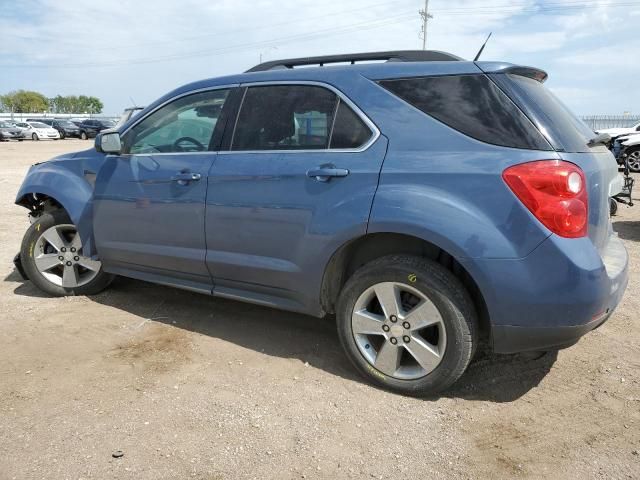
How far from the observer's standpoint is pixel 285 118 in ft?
11.1

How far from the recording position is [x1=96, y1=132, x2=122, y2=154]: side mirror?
397cm

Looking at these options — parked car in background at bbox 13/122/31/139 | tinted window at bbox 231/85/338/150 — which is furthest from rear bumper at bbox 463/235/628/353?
parked car in background at bbox 13/122/31/139

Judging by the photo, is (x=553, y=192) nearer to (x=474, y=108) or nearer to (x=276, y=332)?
(x=474, y=108)

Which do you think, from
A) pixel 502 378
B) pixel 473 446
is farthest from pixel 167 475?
pixel 502 378

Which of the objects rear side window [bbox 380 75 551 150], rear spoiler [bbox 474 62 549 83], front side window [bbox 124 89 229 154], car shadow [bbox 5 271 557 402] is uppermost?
rear spoiler [bbox 474 62 549 83]

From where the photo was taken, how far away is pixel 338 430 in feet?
8.91

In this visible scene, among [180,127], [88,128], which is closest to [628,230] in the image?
[180,127]

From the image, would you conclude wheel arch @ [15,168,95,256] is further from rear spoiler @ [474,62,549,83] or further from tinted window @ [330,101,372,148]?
rear spoiler @ [474,62,549,83]

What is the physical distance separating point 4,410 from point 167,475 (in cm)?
114

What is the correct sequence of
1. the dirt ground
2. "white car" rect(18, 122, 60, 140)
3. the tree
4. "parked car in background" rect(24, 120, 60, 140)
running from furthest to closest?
the tree, "parked car in background" rect(24, 120, 60, 140), "white car" rect(18, 122, 60, 140), the dirt ground

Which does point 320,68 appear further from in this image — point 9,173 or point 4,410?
point 9,173

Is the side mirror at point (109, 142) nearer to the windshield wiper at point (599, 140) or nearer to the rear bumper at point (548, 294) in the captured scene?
the rear bumper at point (548, 294)

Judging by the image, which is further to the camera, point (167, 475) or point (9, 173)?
point (9, 173)

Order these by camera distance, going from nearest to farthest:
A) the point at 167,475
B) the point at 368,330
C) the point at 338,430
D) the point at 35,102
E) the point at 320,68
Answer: the point at 167,475 < the point at 338,430 < the point at 368,330 < the point at 320,68 < the point at 35,102
